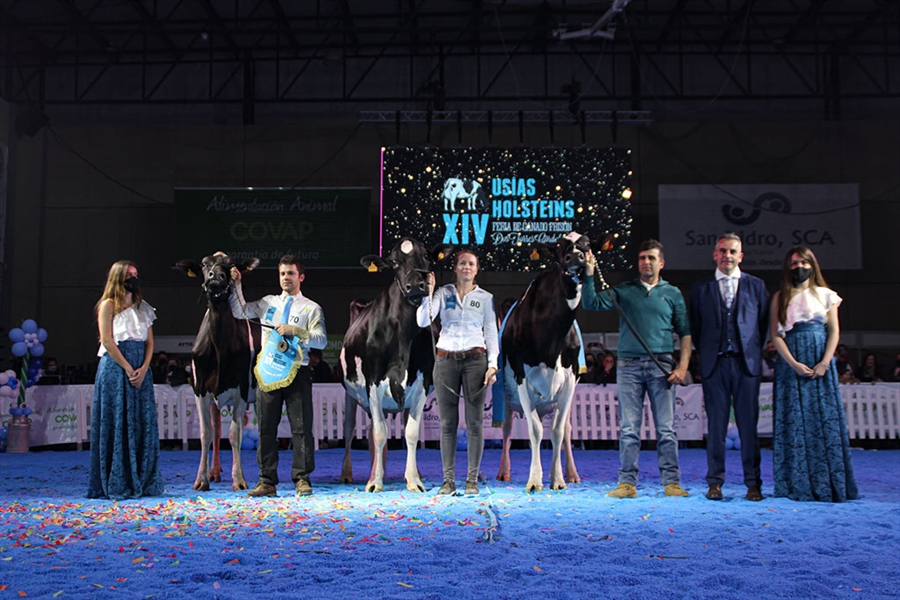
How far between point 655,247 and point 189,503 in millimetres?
4225

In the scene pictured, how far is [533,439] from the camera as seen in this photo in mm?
6812

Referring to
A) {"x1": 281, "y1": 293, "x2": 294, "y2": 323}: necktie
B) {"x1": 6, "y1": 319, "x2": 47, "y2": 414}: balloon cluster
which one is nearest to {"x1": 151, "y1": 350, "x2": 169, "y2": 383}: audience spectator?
{"x1": 6, "y1": 319, "x2": 47, "y2": 414}: balloon cluster

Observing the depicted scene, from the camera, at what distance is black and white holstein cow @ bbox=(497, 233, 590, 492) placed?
6730 mm

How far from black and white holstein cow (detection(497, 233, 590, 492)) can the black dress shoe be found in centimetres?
126

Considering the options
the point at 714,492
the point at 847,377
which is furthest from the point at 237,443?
the point at 847,377

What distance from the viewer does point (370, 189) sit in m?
17.2

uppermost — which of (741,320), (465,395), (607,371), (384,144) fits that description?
(384,144)

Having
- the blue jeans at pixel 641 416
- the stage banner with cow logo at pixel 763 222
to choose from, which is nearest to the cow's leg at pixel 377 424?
the blue jeans at pixel 641 416

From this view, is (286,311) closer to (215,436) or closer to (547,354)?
(215,436)

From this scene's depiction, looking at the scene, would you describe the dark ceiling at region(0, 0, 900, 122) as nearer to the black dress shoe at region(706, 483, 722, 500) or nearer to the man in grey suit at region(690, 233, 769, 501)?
the man in grey suit at region(690, 233, 769, 501)

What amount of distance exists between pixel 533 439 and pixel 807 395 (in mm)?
2232

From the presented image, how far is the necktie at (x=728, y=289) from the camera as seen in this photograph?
636 centimetres

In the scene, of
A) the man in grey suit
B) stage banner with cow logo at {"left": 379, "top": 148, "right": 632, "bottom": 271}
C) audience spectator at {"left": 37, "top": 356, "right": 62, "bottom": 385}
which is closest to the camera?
the man in grey suit

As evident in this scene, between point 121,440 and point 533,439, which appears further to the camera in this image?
point 533,439
